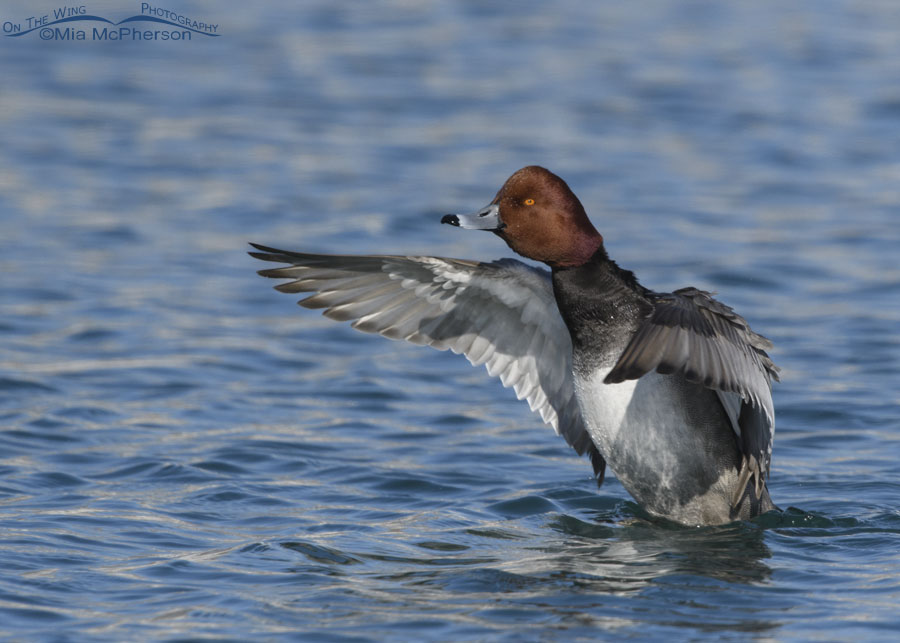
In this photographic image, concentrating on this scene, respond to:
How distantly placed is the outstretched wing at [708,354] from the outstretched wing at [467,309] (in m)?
0.80

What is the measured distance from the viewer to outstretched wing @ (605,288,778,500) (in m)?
5.57

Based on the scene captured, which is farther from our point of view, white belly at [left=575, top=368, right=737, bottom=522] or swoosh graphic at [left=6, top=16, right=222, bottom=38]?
swoosh graphic at [left=6, top=16, right=222, bottom=38]

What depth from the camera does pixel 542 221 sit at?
648 cm

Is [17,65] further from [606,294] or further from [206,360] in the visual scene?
[606,294]

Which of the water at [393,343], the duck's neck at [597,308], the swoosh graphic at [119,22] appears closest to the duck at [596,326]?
the duck's neck at [597,308]

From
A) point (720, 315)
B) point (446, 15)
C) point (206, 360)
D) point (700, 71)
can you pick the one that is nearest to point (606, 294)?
point (720, 315)

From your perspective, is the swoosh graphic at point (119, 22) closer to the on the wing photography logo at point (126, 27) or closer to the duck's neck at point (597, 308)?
A: the on the wing photography logo at point (126, 27)

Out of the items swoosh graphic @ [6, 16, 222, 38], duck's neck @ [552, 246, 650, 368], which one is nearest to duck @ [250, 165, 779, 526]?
duck's neck @ [552, 246, 650, 368]

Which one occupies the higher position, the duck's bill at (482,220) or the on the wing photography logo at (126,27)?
the on the wing photography logo at (126,27)

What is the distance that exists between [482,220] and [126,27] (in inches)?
501

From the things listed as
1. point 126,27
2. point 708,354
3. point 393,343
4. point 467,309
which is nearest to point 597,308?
point 708,354

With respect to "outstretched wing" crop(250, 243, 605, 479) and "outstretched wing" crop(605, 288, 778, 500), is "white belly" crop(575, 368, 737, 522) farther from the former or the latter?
"outstretched wing" crop(250, 243, 605, 479)

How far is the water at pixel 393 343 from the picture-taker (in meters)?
5.95

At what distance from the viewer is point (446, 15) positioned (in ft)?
62.2
